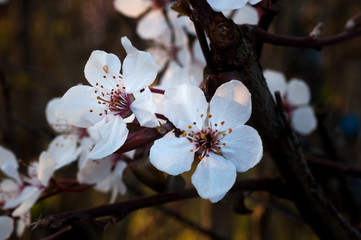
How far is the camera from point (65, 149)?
89 centimetres

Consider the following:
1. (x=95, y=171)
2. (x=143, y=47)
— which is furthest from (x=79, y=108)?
(x=143, y=47)

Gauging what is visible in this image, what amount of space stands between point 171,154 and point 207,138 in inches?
3.9

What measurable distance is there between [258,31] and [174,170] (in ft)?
0.90

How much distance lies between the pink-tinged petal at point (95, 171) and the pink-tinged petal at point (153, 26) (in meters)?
0.38

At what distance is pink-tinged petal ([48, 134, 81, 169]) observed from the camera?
0.86 metres

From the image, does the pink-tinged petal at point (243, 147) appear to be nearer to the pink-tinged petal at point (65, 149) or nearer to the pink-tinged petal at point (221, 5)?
the pink-tinged petal at point (221, 5)

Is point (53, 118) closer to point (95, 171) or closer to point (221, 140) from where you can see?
point (95, 171)

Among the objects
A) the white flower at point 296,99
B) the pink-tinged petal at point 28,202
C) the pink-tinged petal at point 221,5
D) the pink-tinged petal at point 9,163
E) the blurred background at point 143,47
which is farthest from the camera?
the blurred background at point 143,47

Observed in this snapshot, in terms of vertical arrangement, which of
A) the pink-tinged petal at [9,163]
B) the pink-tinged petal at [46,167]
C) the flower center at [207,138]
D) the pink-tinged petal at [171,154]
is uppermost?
the pink-tinged petal at [171,154]

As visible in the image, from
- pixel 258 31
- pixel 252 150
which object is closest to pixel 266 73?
pixel 258 31

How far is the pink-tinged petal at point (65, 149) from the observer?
0.86 meters

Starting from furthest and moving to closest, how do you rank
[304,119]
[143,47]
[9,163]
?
1. [143,47]
2. [304,119]
3. [9,163]

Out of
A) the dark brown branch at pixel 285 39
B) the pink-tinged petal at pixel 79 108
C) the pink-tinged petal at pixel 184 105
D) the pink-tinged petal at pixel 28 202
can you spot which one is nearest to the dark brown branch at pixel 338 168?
the dark brown branch at pixel 285 39

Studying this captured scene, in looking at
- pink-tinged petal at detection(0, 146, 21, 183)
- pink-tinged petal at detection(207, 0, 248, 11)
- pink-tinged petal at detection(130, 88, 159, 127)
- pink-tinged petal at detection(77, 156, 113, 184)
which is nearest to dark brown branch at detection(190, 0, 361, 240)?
pink-tinged petal at detection(207, 0, 248, 11)
